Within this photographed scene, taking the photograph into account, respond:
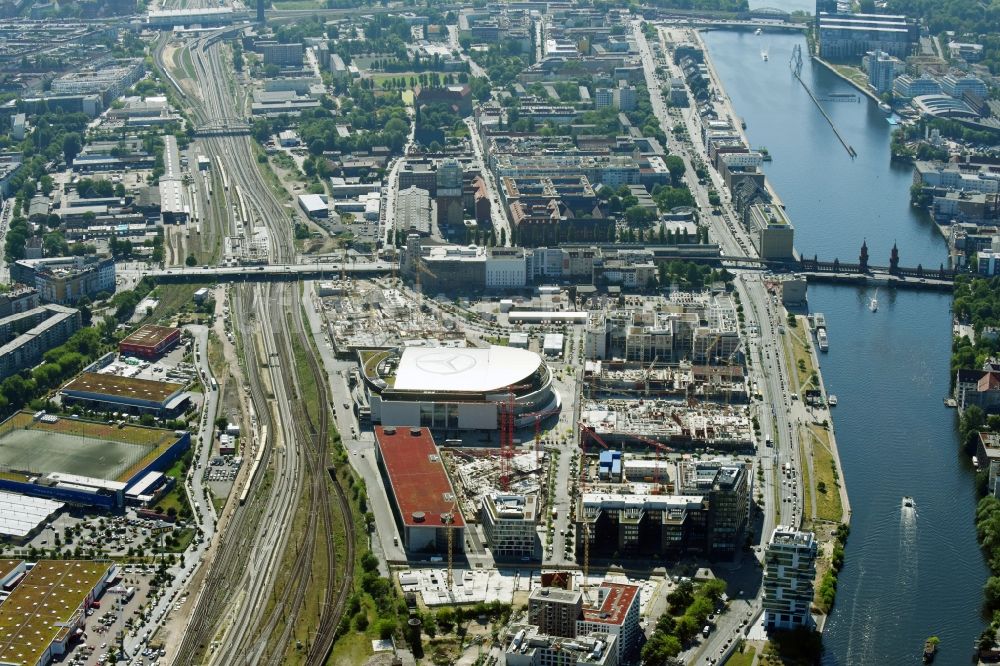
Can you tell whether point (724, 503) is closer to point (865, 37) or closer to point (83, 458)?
point (83, 458)

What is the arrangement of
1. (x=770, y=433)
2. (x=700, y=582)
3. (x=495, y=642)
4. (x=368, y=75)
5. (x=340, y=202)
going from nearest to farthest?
(x=495, y=642)
(x=700, y=582)
(x=770, y=433)
(x=340, y=202)
(x=368, y=75)

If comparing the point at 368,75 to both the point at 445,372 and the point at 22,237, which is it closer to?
the point at 22,237

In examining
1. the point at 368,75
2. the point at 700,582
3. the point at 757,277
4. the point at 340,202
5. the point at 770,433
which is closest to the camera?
the point at 700,582

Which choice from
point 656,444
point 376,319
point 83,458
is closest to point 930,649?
point 656,444

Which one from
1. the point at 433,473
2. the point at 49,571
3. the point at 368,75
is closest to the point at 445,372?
the point at 433,473

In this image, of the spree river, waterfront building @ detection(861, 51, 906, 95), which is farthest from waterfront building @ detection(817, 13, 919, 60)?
the spree river

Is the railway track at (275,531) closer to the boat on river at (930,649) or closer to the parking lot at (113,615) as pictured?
the parking lot at (113,615)
